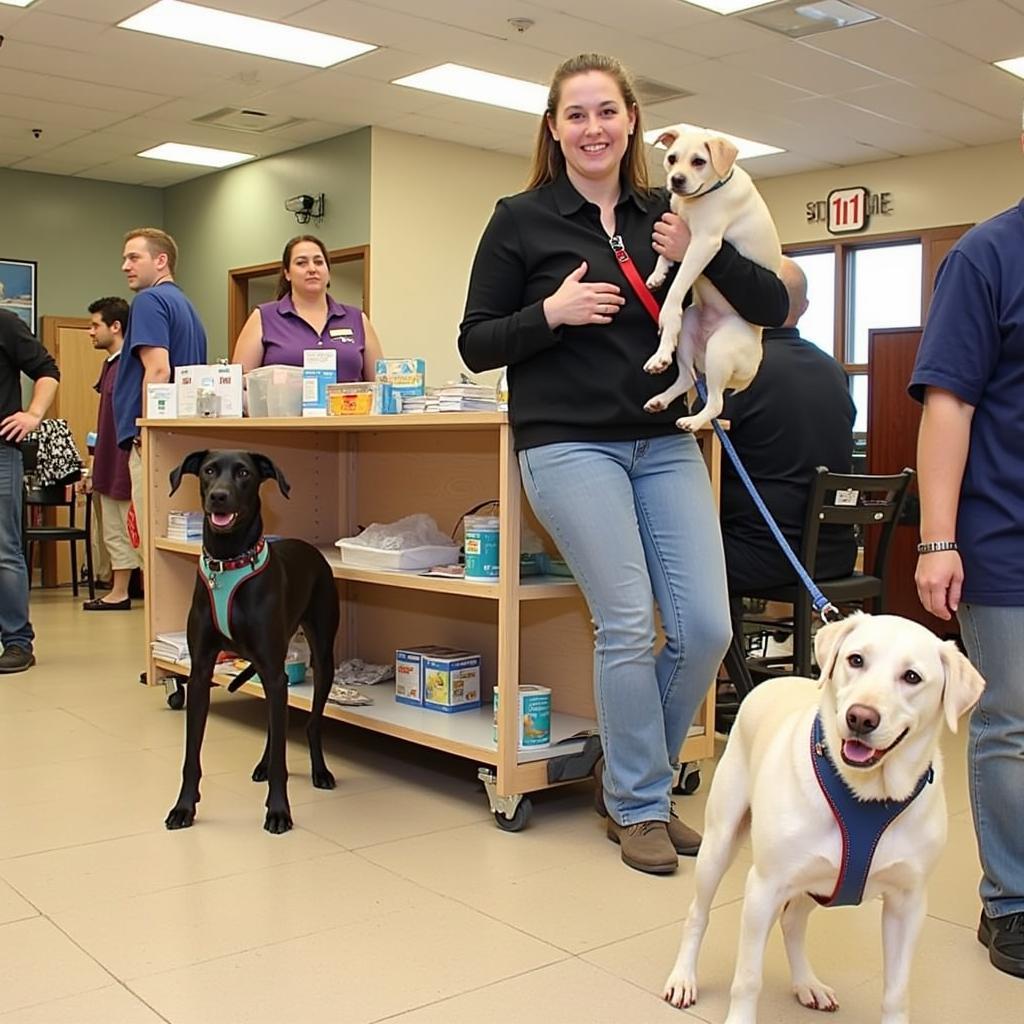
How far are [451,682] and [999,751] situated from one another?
1.59m

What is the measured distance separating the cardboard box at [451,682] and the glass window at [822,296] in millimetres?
6871

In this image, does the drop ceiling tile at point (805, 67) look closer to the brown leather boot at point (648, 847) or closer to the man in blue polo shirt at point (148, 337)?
the man in blue polo shirt at point (148, 337)

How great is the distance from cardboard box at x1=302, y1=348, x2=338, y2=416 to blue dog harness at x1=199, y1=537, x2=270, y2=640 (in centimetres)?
73

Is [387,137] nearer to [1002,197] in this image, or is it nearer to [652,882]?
[1002,197]

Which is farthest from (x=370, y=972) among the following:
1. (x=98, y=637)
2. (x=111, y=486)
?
(x=111, y=486)

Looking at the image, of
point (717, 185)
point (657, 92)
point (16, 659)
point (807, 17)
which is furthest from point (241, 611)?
point (657, 92)

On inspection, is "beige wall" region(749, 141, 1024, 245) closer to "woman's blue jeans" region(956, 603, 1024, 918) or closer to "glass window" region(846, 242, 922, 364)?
"glass window" region(846, 242, 922, 364)

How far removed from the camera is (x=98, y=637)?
18.3ft

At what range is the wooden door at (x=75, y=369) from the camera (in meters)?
9.39

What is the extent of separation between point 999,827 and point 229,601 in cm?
175

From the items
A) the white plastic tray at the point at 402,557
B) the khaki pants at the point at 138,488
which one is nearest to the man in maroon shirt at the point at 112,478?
the khaki pants at the point at 138,488

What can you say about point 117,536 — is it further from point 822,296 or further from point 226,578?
point 822,296

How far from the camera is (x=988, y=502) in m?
2.09

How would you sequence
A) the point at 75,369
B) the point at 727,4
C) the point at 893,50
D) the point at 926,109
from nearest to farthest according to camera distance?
1. the point at 727,4
2. the point at 893,50
3. the point at 926,109
4. the point at 75,369
